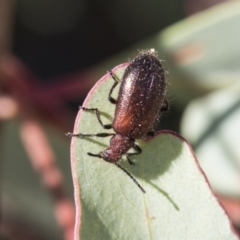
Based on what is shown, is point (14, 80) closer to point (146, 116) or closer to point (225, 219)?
point (146, 116)

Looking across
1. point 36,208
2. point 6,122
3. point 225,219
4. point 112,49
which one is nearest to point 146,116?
point 225,219

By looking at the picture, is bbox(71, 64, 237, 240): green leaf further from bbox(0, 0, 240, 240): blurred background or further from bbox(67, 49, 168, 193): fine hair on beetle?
bbox(0, 0, 240, 240): blurred background

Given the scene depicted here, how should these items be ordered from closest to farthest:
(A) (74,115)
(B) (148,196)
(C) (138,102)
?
1. (B) (148,196)
2. (C) (138,102)
3. (A) (74,115)

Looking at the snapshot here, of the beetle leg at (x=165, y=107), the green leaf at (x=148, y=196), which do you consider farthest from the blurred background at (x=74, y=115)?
the green leaf at (x=148, y=196)

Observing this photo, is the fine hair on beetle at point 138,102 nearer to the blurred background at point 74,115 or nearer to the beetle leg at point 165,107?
the beetle leg at point 165,107

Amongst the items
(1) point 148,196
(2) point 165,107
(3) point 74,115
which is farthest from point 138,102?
(3) point 74,115

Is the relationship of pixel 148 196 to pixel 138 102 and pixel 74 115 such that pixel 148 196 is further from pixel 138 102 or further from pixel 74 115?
pixel 74 115
